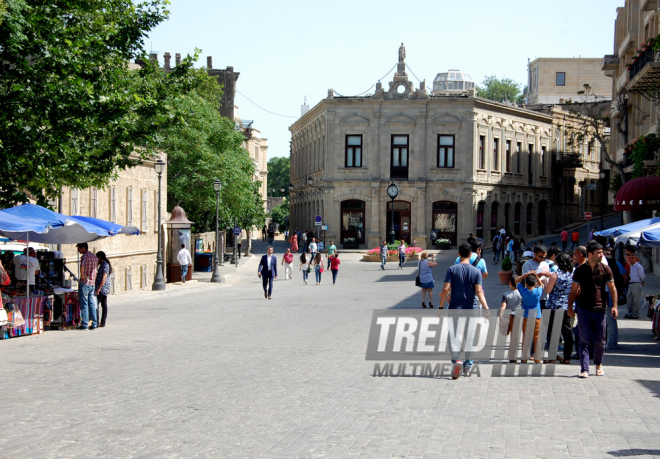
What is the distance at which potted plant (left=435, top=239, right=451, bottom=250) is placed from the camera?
198 ft

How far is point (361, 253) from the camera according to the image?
5825 cm

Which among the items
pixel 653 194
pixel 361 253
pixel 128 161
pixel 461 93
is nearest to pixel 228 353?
pixel 128 161

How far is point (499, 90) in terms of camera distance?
9875 centimetres

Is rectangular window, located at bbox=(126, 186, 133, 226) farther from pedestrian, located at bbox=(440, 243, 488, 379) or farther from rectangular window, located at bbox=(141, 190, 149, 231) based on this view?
pedestrian, located at bbox=(440, 243, 488, 379)

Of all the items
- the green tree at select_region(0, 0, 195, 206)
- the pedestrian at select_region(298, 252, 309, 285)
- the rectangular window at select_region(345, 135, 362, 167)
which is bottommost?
the pedestrian at select_region(298, 252, 309, 285)

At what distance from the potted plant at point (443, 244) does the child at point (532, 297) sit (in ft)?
158

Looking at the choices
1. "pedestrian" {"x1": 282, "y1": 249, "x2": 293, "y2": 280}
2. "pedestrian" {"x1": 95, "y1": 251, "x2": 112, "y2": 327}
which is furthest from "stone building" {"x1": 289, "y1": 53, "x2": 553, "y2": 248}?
"pedestrian" {"x1": 95, "y1": 251, "x2": 112, "y2": 327}

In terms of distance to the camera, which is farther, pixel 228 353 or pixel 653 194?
pixel 653 194

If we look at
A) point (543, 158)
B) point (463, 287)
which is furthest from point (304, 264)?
point (543, 158)

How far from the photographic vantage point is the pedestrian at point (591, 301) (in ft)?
36.5

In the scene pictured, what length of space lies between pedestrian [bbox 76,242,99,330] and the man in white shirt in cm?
101

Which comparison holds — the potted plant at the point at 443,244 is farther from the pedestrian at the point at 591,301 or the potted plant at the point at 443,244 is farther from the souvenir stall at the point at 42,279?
the pedestrian at the point at 591,301

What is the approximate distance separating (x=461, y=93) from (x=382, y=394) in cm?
5751

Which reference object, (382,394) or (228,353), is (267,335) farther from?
(382,394)
